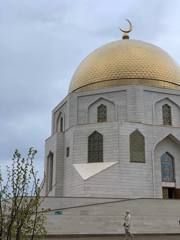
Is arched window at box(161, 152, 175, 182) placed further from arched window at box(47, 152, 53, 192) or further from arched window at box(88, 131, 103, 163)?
arched window at box(47, 152, 53, 192)

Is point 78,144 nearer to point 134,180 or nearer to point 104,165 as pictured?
point 104,165

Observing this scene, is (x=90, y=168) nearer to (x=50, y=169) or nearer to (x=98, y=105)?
(x=50, y=169)

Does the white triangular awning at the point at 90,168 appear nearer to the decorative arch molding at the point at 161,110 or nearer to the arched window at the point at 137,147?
the arched window at the point at 137,147

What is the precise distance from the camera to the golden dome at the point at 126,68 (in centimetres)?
2545

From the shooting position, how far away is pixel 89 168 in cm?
2234

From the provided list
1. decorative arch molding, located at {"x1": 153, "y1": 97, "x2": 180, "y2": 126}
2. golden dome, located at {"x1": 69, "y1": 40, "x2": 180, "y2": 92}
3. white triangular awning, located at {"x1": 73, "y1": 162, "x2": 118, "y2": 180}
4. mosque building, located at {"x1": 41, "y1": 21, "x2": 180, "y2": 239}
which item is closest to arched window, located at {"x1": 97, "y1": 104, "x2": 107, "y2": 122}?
mosque building, located at {"x1": 41, "y1": 21, "x2": 180, "y2": 239}

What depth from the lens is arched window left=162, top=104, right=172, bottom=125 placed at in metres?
24.8

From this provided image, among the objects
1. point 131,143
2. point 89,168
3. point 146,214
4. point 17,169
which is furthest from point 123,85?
point 17,169

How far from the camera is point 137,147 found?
2248 cm

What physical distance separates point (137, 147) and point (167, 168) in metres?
2.49

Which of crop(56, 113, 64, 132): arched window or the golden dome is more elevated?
the golden dome

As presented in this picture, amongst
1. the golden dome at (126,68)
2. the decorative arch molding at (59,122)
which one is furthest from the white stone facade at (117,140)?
the golden dome at (126,68)

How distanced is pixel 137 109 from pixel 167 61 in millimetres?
5220

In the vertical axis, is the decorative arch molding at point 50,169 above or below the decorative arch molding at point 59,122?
below
